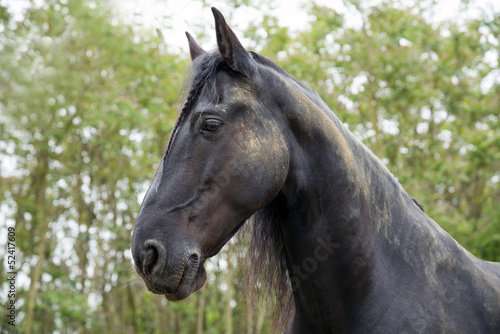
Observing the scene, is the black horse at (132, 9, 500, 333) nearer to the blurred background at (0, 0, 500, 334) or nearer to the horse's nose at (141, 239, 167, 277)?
the horse's nose at (141, 239, 167, 277)

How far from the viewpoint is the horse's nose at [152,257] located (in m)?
1.90

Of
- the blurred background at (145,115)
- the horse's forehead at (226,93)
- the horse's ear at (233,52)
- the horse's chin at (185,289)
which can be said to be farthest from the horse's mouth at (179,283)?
the blurred background at (145,115)

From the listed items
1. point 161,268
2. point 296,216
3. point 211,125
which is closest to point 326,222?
point 296,216

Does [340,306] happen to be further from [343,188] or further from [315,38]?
[315,38]

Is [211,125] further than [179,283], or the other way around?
[211,125]

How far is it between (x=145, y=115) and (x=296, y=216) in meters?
9.04

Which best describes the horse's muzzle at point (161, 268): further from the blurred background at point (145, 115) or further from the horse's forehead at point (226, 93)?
the blurred background at point (145, 115)

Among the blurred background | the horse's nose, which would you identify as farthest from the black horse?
the blurred background

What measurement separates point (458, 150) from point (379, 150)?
3498 millimetres

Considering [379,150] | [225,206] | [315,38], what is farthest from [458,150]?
[225,206]

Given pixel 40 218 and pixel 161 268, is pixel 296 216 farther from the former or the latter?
pixel 40 218

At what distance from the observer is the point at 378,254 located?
2.35 meters

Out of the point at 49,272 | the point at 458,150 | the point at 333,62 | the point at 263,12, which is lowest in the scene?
the point at 49,272

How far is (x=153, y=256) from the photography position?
192 cm
